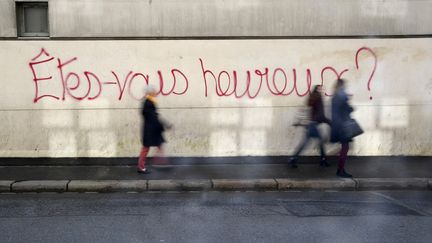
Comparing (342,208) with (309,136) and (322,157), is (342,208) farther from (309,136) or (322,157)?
(322,157)

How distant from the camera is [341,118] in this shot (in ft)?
29.0

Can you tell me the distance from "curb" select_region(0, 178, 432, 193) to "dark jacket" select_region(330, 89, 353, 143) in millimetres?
796

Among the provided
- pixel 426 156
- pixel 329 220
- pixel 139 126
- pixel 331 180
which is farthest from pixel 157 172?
pixel 426 156

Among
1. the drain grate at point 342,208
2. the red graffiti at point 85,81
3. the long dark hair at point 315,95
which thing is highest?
→ the red graffiti at point 85,81

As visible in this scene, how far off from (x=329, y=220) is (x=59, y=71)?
5.76m

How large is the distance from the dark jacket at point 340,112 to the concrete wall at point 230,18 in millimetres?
1601

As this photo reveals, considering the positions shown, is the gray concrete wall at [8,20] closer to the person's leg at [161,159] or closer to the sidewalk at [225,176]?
the sidewalk at [225,176]

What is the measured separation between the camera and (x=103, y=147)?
32.7 feet

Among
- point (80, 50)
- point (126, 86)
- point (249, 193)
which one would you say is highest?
point (80, 50)

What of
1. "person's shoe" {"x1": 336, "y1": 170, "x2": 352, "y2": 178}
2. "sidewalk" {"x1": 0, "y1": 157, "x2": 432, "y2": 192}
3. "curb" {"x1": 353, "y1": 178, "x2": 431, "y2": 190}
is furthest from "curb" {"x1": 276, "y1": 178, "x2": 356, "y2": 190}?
"person's shoe" {"x1": 336, "y1": 170, "x2": 352, "y2": 178}

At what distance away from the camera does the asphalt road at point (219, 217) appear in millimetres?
5895

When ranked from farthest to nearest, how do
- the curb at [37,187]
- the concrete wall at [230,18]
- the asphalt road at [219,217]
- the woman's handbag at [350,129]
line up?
the concrete wall at [230,18] < the woman's handbag at [350,129] < the curb at [37,187] < the asphalt road at [219,217]

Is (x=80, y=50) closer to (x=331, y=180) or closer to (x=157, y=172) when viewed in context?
(x=157, y=172)

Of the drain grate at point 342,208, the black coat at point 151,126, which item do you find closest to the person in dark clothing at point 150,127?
the black coat at point 151,126
